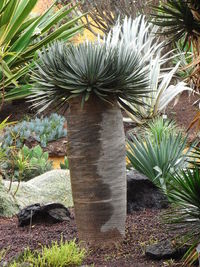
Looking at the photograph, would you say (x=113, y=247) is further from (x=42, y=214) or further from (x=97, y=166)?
(x=42, y=214)

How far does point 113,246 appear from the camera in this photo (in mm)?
5355

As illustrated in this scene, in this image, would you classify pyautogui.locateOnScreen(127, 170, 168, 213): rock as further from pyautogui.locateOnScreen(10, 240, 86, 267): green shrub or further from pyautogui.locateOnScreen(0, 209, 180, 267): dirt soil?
pyautogui.locateOnScreen(10, 240, 86, 267): green shrub

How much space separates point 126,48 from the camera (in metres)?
5.25

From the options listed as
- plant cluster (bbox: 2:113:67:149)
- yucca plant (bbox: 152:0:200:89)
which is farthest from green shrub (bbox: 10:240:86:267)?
plant cluster (bbox: 2:113:67:149)

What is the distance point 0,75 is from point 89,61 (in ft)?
23.8

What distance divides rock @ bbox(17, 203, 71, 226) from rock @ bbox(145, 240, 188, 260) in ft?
5.53

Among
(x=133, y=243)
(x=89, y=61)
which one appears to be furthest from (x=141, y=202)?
(x=89, y=61)

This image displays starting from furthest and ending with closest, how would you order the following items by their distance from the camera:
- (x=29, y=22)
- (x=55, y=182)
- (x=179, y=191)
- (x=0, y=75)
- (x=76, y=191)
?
(x=29, y=22)
(x=0, y=75)
(x=55, y=182)
(x=76, y=191)
(x=179, y=191)

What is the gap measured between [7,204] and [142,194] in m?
1.59

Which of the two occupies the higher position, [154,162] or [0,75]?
[0,75]

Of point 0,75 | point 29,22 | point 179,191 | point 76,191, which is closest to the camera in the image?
point 179,191

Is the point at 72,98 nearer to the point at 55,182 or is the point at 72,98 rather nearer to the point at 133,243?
the point at 133,243

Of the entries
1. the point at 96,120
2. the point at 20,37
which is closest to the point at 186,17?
the point at 96,120

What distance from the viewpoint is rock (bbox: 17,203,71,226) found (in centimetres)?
631
